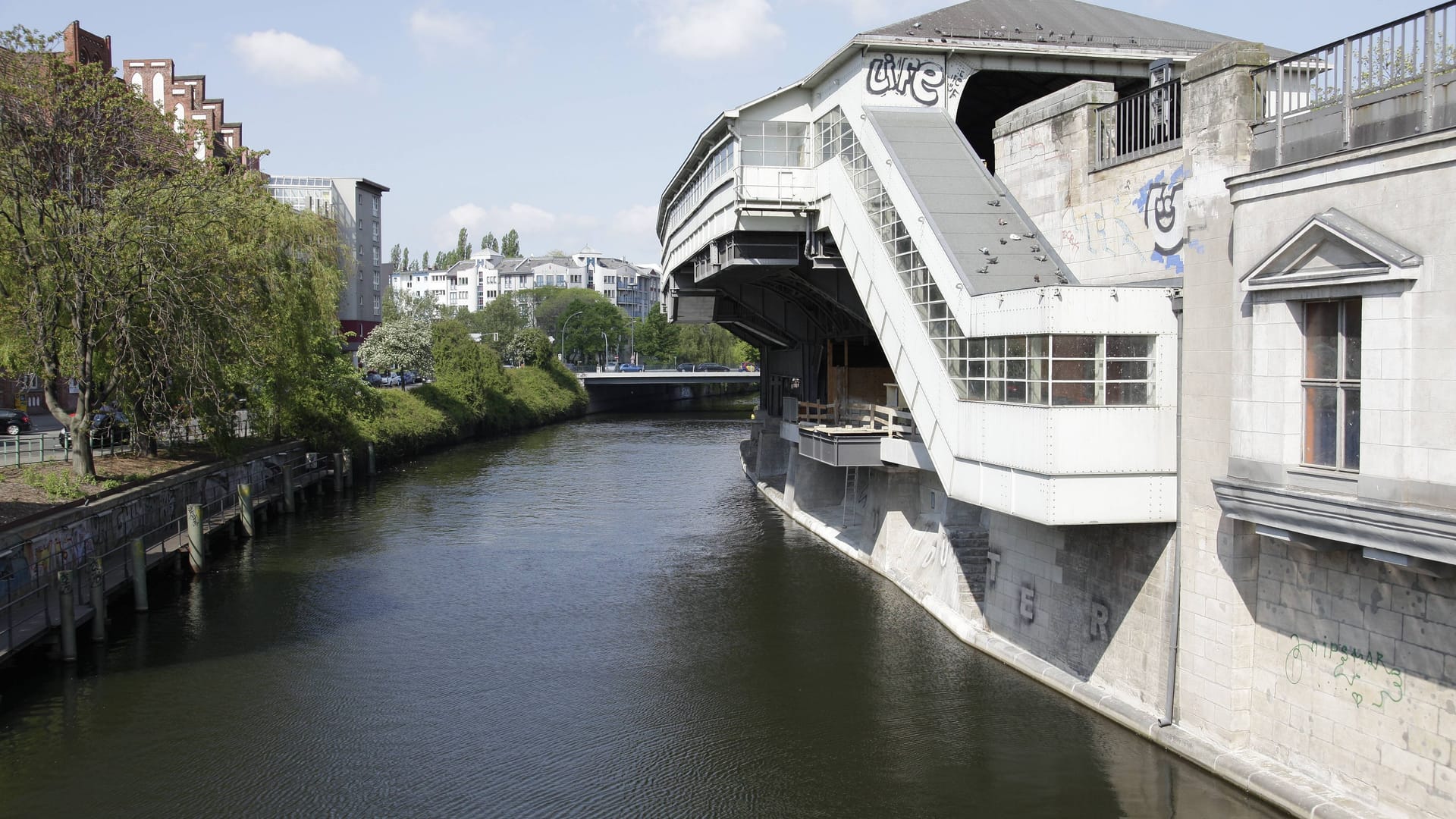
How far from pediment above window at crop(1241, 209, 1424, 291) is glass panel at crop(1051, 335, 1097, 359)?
110 inches

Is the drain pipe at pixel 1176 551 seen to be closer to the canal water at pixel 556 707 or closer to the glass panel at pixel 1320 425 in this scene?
the canal water at pixel 556 707

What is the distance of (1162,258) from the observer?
1645 cm

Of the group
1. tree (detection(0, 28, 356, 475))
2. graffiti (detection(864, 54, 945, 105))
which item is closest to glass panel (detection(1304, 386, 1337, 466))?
graffiti (detection(864, 54, 945, 105))

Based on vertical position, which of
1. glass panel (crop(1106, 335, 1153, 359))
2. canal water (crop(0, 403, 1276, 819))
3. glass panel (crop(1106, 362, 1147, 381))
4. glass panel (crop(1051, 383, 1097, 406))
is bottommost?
canal water (crop(0, 403, 1276, 819))

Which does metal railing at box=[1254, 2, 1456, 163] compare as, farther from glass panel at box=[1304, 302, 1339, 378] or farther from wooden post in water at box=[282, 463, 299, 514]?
wooden post in water at box=[282, 463, 299, 514]

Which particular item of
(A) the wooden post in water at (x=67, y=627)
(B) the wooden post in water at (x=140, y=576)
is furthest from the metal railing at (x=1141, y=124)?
(B) the wooden post in water at (x=140, y=576)

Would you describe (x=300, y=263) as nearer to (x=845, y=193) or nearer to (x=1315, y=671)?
(x=845, y=193)

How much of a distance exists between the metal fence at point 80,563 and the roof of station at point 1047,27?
21.4 meters

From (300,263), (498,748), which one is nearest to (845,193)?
(498,748)

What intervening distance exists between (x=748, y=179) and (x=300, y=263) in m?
22.3

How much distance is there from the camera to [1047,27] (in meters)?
26.7

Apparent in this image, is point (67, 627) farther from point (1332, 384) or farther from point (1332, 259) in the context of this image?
point (1332, 259)

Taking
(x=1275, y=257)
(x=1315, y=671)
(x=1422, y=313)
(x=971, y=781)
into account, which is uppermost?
(x=1275, y=257)

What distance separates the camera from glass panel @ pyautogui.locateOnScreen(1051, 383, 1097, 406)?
626 inches
